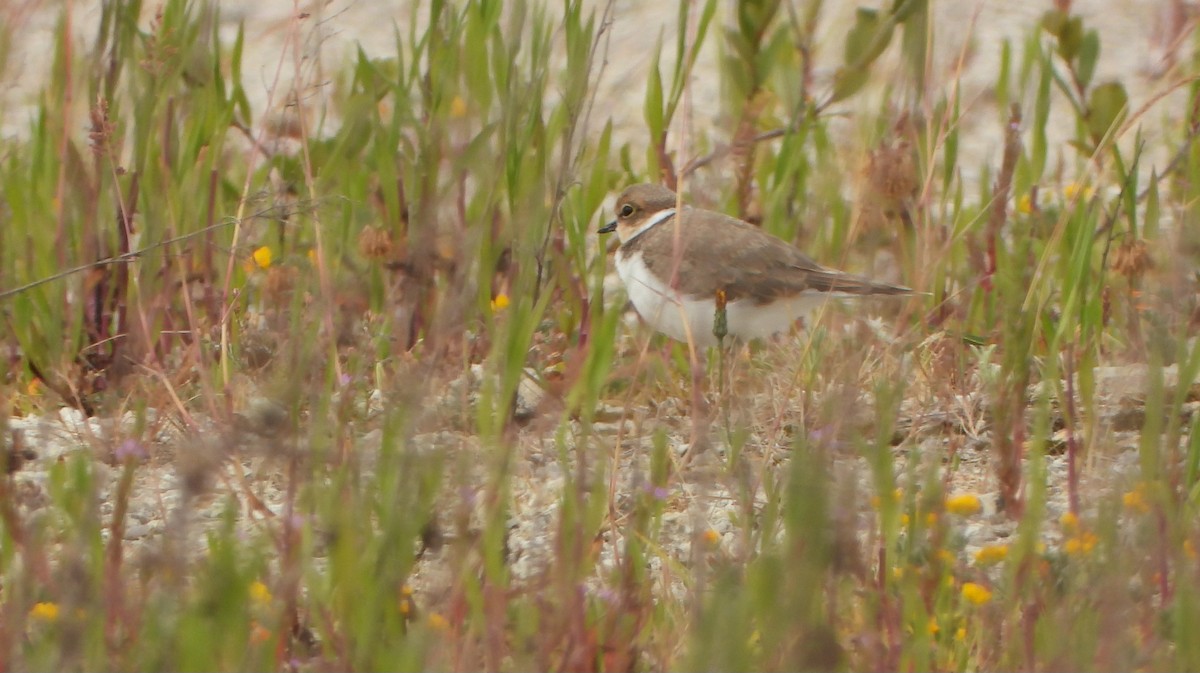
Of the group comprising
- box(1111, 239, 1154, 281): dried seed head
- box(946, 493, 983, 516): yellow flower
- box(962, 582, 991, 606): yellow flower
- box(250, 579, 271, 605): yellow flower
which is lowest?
box(962, 582, 991, 606): yellow flower

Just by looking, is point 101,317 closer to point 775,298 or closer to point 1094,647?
point 775,298

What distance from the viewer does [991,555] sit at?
3018mm

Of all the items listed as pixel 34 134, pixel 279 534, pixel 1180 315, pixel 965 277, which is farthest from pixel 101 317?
pixel 1180 315

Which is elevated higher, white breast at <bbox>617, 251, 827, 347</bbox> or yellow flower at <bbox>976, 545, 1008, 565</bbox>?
white breast at <bbox>617, 251, 827, 347</bbox>

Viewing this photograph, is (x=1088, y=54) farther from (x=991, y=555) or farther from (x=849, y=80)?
(x=991, y=555)

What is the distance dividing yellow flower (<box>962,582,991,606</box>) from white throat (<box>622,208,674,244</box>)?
7.69ft

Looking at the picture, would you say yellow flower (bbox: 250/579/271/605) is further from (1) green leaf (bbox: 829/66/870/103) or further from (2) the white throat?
(1) green leaf (bbox: 829/66/870/103)

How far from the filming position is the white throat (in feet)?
16.5

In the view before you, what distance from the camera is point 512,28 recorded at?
11.6 feet

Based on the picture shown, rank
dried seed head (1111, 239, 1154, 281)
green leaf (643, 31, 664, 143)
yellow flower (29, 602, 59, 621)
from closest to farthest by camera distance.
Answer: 1. yellow flower (29, 602, 59, 621)
2. dried seed head (1111, 239, 1154, 281)
3. green leaf (643, 31, 664, 143)

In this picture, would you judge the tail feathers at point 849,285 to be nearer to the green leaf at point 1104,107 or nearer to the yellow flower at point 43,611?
the green leaf at point 1104,107

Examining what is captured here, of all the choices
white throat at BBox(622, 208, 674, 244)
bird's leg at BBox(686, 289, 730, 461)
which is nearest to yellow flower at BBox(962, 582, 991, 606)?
bird's leg at BBox(686, 289, 730, 461)

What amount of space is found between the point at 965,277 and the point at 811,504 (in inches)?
126

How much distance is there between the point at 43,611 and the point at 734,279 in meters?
2.31
